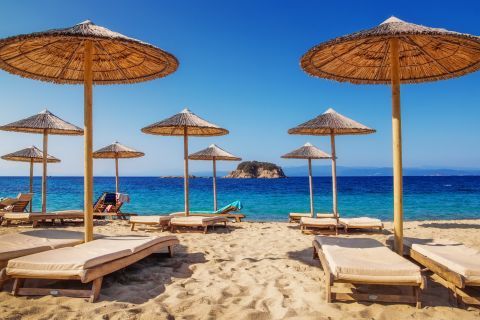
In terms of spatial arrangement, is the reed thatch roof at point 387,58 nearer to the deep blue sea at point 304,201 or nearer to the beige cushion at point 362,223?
the beige cushion at point 362,223

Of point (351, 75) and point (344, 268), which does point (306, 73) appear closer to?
point (351, 75)

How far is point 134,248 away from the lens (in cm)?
400

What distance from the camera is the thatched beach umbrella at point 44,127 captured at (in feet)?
30.1

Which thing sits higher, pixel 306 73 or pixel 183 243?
pixel 306 73

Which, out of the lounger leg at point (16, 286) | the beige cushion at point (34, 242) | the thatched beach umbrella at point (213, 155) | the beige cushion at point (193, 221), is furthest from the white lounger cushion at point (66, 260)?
the thatched beach umbrella at point (213, 155)

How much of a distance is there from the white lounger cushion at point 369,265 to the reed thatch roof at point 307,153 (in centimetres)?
765

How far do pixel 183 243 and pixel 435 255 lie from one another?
4134 millimetres

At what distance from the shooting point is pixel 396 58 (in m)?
4.14

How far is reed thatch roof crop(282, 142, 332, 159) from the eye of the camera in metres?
11.5

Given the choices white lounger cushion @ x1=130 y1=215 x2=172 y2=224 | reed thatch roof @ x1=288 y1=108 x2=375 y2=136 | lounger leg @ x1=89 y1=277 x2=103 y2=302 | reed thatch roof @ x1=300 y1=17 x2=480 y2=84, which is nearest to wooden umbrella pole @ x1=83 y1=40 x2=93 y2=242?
lounger leg @ x1=89 y1=277 x2=103 y2=302

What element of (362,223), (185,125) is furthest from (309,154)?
(185,125)

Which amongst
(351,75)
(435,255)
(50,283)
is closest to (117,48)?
(50,283)

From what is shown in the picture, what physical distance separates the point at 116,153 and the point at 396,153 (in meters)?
11.3

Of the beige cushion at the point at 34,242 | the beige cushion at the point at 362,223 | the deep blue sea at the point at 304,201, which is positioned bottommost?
the deep blue sea at the point at 304,201
